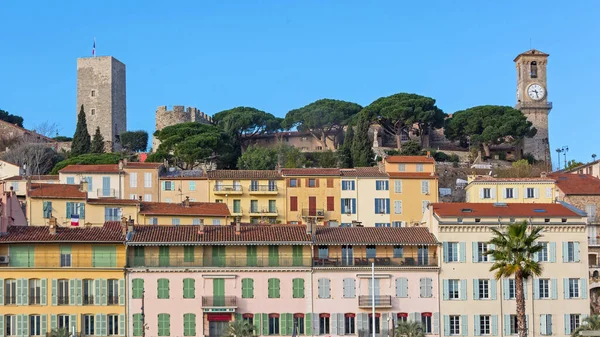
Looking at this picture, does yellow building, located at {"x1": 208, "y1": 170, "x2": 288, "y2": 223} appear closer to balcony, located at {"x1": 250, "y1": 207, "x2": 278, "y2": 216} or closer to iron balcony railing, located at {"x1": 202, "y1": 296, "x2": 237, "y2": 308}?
balcony, located at {"x1": 250, "y1": 207, "x2": 278, "y2": 216}

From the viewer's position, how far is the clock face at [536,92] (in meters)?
118

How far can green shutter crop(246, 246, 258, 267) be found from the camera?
185ft

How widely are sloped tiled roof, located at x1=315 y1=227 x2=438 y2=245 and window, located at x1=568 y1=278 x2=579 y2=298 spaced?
21.9 ft

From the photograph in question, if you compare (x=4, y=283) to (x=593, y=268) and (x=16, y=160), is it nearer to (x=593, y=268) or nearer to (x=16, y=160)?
(x=593, y=268)

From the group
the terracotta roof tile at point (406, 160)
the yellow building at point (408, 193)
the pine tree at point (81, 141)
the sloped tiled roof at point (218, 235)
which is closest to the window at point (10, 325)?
the sloped tiled roof at point (218, 235)

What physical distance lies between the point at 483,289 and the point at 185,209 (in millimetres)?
19295

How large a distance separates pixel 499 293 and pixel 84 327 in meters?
19.4

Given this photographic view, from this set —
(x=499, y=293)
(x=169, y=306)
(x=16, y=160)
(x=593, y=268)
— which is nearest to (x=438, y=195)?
(x=593, y=268)

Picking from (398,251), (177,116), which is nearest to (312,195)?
(398,251)

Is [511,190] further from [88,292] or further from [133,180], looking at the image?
[88,292]

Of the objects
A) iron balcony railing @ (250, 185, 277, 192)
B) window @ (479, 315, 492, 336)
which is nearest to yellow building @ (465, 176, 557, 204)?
iron balcony railing @ (250, 185, 277, 192)

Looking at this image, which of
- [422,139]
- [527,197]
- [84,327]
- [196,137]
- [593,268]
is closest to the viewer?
[84,327]

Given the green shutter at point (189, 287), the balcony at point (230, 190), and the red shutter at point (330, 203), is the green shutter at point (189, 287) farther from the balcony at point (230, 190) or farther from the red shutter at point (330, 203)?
the red shutter at point (330, 203)

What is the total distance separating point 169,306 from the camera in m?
55.4
